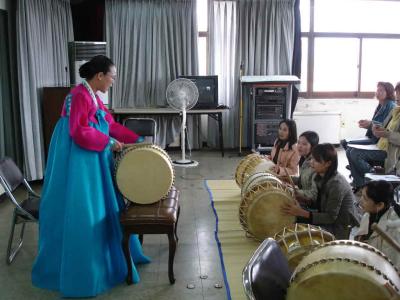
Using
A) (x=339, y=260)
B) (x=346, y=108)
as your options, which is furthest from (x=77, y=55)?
(x=339, y=260)

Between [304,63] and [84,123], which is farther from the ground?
[304,63]

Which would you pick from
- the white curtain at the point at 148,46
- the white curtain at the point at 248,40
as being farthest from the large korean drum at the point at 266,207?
the white curtain at the point at 248,40

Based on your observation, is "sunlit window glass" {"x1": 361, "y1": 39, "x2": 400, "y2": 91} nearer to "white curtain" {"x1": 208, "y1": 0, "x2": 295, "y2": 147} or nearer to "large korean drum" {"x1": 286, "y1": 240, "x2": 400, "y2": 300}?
"white curtain" {"x1": 208, "y1": 0, "x2": 295, "y2": 147}

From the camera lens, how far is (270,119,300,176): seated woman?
416 cm

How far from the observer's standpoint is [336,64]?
7887 millimetres

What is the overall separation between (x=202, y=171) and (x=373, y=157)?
2258 mm

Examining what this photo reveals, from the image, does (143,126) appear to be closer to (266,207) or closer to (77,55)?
(266,207)

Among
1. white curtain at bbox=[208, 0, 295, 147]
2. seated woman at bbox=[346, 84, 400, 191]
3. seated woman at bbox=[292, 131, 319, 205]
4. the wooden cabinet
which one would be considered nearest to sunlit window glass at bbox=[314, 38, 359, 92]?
white curtain at bbox=[208, 0, 295, 147]

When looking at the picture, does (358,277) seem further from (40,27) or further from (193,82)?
(193,82)

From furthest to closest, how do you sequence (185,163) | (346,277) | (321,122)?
(321,122), (185,163), (346,277)

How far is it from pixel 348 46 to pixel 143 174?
19.9 ft

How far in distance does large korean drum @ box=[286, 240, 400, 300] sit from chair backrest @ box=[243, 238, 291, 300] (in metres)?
0.05

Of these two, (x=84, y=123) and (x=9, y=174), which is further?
(x=9, y=174)

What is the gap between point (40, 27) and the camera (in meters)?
5.30
